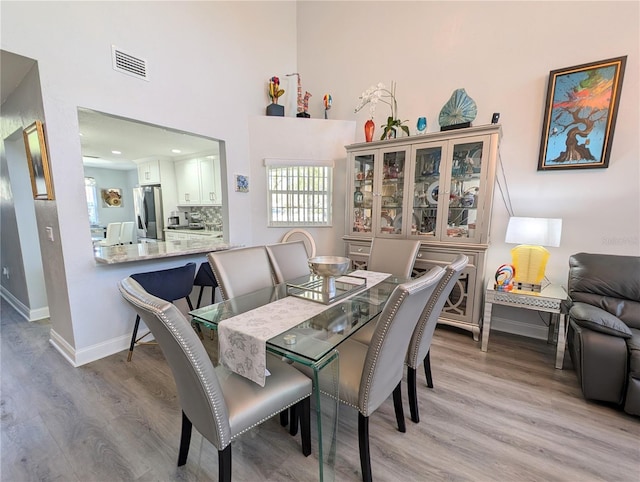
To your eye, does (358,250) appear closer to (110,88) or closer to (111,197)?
(110,88)

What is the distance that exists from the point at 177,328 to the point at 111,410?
1437mm

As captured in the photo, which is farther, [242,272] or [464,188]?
[464,188]

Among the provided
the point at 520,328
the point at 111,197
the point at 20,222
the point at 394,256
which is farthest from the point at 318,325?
the point at 111,197

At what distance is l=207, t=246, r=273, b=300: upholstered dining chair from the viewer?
1759 millimetres

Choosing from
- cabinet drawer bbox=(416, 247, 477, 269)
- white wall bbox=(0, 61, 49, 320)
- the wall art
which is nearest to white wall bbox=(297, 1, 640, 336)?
cabinet drawer bbox=(416, 247, 477, 269)

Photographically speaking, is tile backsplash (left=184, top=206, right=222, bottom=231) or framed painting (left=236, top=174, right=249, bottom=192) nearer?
framed painting (left=236, top=174, right=249, bottom=192)

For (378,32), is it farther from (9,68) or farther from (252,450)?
(252,450)

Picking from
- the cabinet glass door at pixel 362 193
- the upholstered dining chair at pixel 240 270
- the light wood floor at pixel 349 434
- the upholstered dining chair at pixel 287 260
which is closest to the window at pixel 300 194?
the cabinet glass door at pixel 362 193

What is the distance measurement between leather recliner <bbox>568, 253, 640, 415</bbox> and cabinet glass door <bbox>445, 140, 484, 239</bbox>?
89 cm

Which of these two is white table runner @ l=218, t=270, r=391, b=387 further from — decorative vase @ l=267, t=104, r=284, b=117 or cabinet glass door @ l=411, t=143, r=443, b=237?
decorative vase @ l=267, t=104, r=284, b=117

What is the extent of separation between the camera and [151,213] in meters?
5.76

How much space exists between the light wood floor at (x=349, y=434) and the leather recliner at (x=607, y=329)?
0.17 meters

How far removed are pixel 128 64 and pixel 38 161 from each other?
1.05 metres

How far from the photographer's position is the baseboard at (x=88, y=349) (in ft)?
7.27
